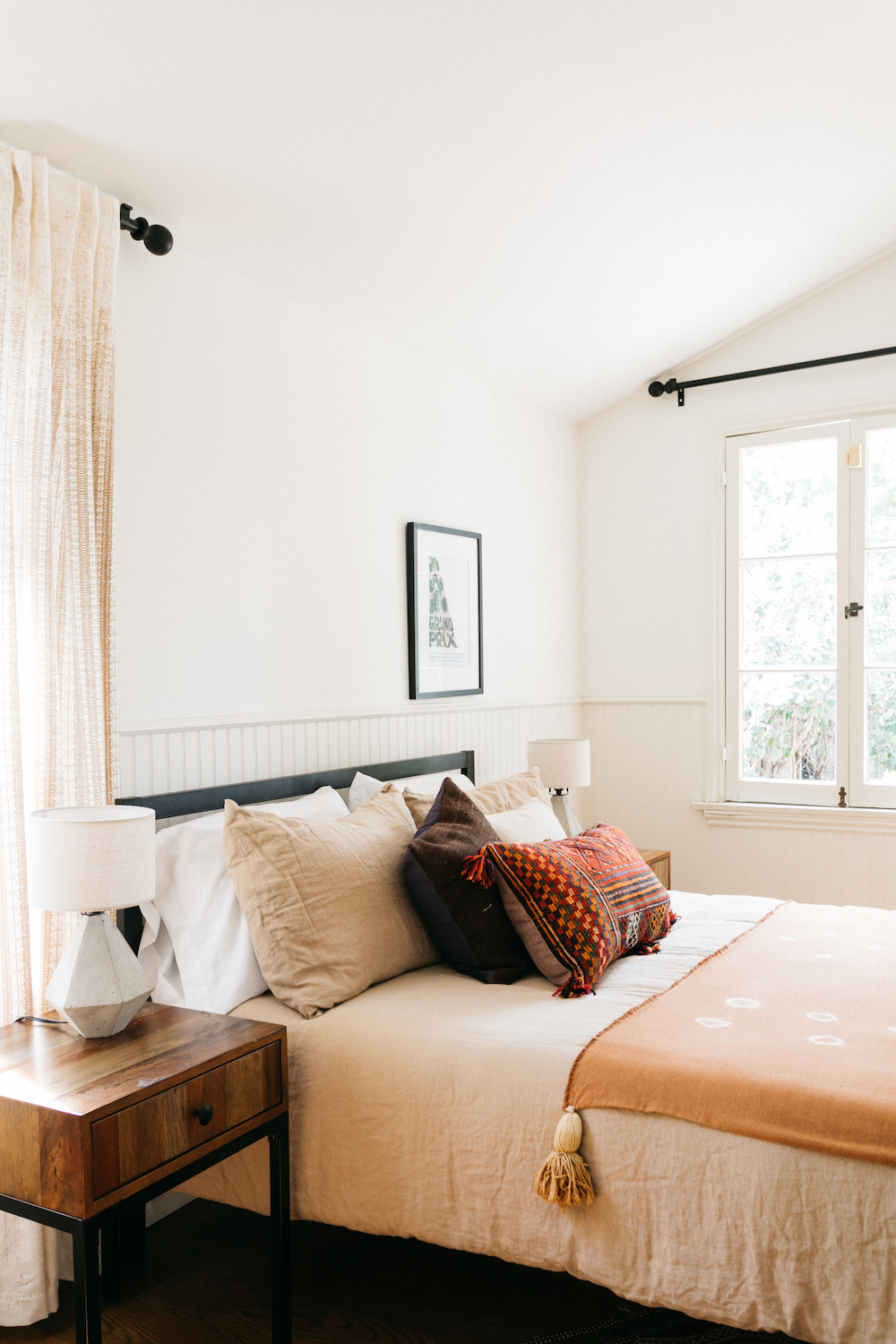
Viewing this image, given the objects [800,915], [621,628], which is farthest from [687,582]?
[800,915]

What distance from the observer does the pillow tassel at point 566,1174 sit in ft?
5.48

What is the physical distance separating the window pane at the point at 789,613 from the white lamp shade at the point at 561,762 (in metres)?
1.03

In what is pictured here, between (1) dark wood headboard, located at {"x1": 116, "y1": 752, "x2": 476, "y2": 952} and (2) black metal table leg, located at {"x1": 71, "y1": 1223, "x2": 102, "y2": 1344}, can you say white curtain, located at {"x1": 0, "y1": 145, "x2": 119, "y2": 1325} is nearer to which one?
(1) dark wood headboard, located at {"x1": 116, "y1": 752, "x2": 476, "y2": 952}

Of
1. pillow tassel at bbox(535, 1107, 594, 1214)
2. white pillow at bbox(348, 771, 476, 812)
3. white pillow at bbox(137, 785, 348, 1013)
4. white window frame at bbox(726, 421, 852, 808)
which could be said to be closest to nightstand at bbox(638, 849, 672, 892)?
white window frame at bbox(726, 421, 852, 808)

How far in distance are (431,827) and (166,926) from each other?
65 cm

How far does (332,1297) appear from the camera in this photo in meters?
2.04

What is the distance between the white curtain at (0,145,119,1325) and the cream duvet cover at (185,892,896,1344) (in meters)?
0.46

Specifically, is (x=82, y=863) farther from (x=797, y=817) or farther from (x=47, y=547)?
(x=797, y=817)

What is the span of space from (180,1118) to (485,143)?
2389 millimetres

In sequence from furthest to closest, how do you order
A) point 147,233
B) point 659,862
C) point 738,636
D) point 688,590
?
point 688,590 → point 738,636 → point 659,862 → point 147,233

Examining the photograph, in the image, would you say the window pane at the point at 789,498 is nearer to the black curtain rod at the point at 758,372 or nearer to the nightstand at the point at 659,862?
the black curtain rod at the point at 758,372

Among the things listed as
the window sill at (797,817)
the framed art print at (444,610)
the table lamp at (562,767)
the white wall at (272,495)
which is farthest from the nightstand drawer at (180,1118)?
the window sill at (797,817)

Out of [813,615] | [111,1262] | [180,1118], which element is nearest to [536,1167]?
[180,1118]

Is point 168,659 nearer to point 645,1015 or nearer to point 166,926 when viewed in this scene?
point 166,926
